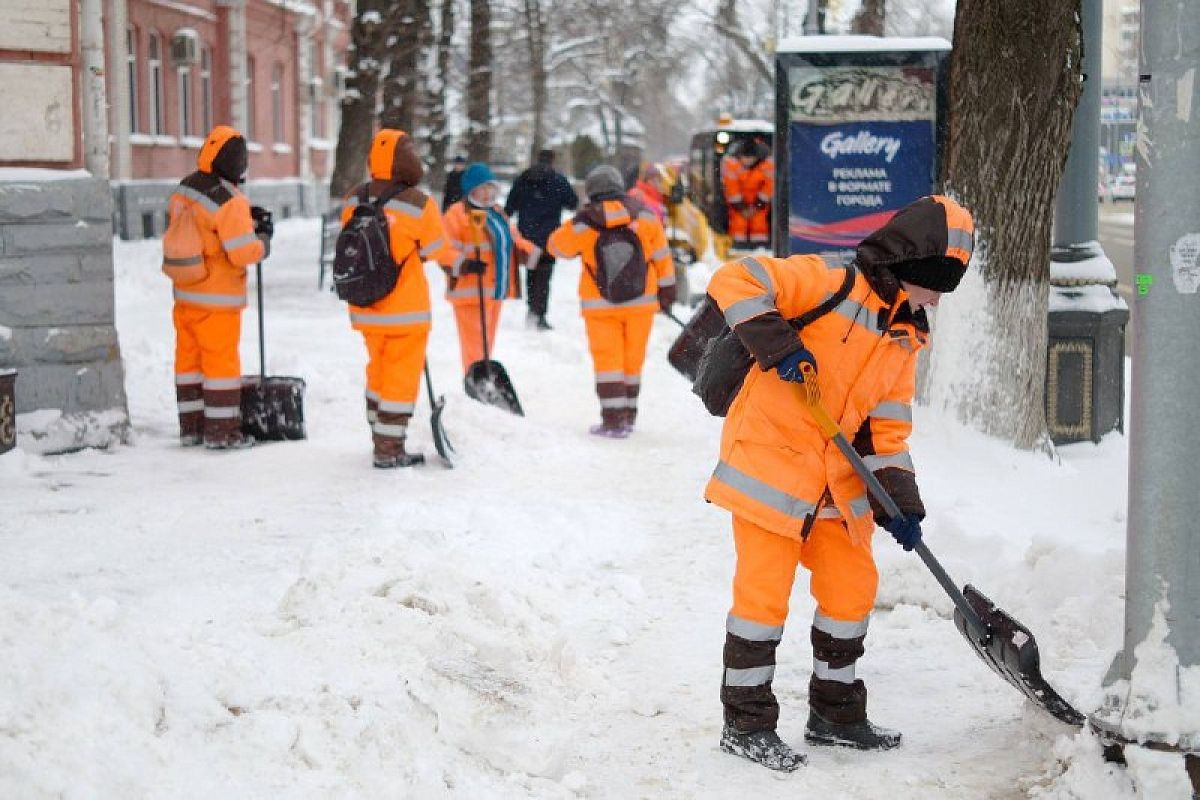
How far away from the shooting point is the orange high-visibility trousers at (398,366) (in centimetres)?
866

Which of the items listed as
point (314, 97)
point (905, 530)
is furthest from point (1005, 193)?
point (314, 97)

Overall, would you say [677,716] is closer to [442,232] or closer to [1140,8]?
[1140,8]

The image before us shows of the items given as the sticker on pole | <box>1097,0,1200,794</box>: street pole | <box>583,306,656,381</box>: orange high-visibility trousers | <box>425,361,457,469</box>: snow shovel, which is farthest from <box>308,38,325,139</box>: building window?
the sticker on pole

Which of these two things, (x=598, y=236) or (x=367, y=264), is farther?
(x=598, y=236)

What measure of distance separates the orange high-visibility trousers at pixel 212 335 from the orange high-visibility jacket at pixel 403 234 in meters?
0.79

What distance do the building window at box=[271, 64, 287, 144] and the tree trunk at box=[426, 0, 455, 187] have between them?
904 cm

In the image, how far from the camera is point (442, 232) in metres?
8.69

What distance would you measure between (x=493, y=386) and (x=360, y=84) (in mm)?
9617

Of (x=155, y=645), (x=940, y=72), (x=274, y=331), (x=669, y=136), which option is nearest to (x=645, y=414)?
(x=940, y=72)

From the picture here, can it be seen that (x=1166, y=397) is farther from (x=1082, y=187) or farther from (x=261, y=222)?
(x=261, y=222)

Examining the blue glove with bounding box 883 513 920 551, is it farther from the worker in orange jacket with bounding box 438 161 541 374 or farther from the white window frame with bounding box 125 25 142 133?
the white window frame with bounding box 125 25 142 133

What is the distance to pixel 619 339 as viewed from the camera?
10461mm

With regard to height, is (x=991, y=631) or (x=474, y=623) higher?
(x=991, y=631)

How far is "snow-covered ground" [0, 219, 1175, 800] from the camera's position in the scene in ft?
13.2
